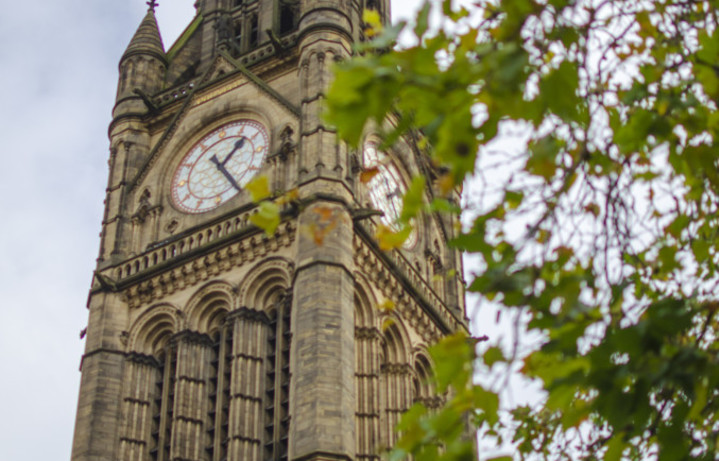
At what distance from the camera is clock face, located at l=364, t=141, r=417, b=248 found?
32.0 meters

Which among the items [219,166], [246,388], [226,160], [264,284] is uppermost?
[226,160]

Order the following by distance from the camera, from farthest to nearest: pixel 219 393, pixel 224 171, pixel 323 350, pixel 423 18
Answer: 1. pixel 224 171
2. pixel 219 393
3. pixel 323 350
4. pixel 423 18

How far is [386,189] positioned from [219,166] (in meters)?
4.15

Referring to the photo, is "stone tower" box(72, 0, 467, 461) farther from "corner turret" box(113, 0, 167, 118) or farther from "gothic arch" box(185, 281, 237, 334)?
"corner turret" box(113, 0, 167, 118)

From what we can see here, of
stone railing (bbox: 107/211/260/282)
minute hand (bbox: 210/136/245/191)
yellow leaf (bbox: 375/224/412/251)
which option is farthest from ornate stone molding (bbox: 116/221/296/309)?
yellow leaf (bbox: 375/224/412/251)

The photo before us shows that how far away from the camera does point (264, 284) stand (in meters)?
29.2

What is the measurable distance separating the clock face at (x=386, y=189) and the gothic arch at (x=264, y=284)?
3572mm

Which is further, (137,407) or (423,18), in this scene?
(137,407)

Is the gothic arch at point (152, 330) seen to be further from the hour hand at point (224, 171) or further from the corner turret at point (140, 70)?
the corner turret at point (140, 70)

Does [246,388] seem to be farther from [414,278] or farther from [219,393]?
[414,278]

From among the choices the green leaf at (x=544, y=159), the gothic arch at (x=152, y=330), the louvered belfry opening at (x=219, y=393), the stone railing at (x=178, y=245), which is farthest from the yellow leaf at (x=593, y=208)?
the gothic arch at (x=152, y=330)

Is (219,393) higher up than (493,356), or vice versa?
(219,393)

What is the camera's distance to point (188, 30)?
39625 millimetres

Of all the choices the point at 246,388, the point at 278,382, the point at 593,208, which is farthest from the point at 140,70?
the point at 593,208
